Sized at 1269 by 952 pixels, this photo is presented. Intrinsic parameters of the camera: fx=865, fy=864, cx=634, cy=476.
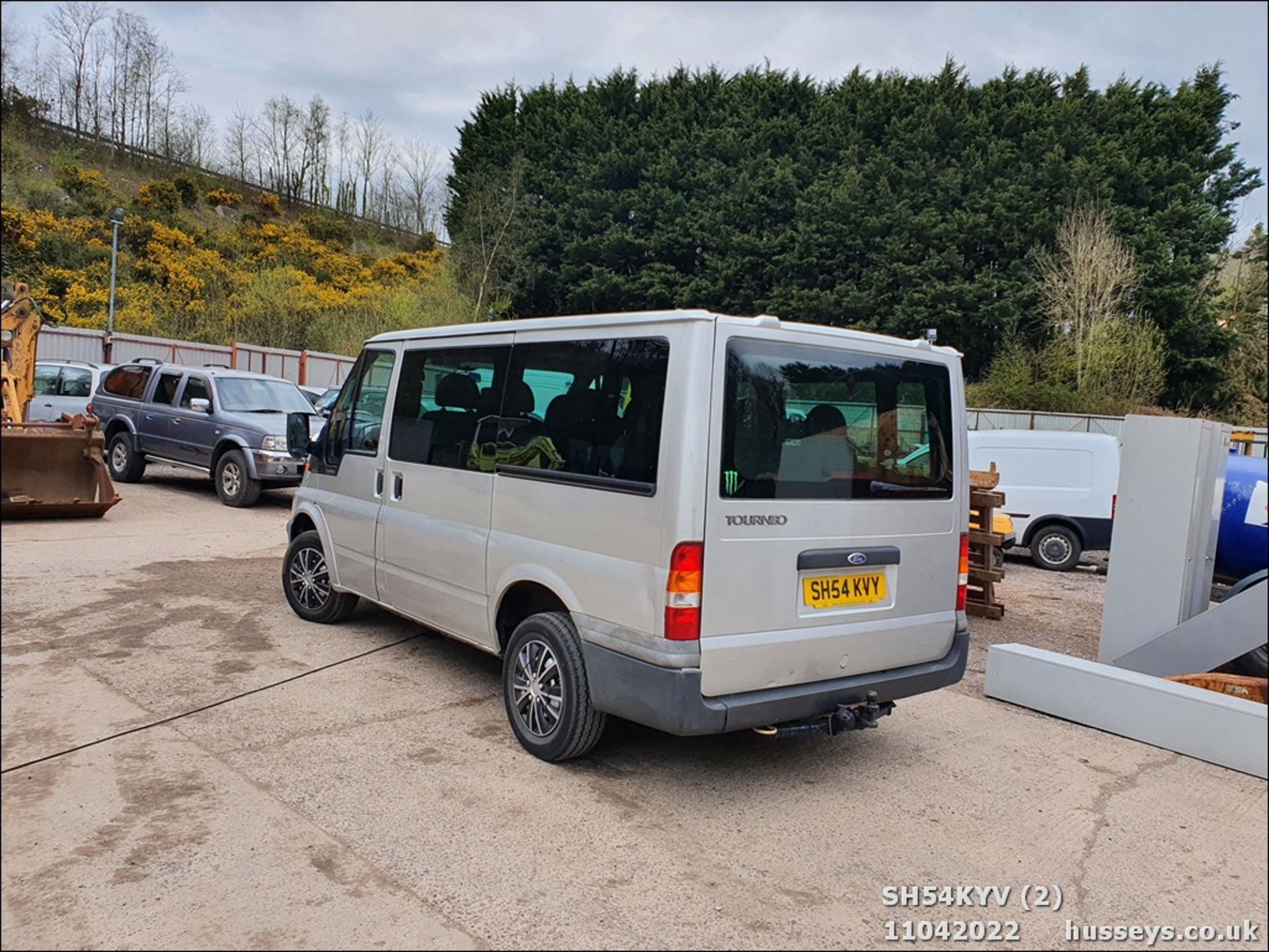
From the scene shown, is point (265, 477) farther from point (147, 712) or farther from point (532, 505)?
point (532, 505)

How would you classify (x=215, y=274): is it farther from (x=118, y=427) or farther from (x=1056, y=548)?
(x=1056, y=548)

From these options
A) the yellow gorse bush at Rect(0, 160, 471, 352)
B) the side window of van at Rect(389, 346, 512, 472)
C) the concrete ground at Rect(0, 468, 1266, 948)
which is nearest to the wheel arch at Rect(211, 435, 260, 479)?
the concrete ground at Rect(0, 468, 1266, 948)

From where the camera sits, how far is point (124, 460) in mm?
13352

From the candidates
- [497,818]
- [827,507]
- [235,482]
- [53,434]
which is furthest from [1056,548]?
[53,434]

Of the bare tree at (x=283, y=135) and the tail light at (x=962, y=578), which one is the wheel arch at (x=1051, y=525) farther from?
the bare tree at (x=283, y=135)

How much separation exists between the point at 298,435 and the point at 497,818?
11.8 ft

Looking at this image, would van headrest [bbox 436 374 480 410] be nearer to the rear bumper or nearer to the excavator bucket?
the rear bumper

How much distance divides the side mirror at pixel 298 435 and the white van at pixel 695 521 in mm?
1678

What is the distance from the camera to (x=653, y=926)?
9.12ft

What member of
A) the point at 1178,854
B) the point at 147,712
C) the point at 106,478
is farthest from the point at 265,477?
the point at 1178,854

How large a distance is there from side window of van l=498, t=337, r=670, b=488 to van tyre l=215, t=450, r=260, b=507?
851 cm

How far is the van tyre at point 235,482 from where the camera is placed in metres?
11.6

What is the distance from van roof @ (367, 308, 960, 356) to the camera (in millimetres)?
3570

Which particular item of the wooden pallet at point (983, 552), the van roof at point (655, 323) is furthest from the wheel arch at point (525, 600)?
the wooden pallet at point (983, 552)
